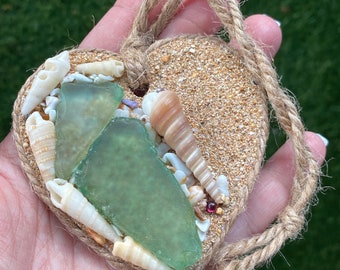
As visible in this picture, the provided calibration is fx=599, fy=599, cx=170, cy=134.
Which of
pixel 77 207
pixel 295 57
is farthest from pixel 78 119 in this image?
pixel 295 57

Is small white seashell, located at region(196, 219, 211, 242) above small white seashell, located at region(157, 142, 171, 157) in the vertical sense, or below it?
below

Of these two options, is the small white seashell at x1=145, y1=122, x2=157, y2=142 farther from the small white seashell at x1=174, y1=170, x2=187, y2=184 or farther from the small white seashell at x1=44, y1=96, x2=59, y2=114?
the small white seashell at x1=44, y1=96, x2=59, y2=114

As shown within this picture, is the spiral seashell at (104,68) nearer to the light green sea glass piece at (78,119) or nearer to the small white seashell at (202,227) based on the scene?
the light green sea glass piece at (78,119)

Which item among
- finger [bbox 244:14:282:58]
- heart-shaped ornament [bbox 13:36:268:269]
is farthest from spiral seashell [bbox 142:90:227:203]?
finger [bbox 244:14:282:58]

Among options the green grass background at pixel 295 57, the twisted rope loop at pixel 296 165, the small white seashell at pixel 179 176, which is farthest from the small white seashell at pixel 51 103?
the green grass background at pixel 295 57

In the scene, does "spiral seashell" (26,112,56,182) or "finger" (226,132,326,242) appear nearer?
"spiral seashell" (26,112,56,182)

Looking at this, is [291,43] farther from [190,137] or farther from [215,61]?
[190,137]

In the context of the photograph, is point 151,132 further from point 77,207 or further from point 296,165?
point 296,165
